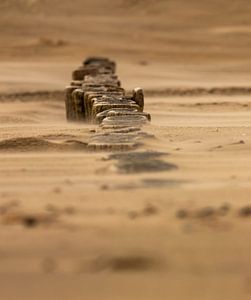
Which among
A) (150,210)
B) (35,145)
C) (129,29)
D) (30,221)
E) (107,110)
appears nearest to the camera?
(30,221)

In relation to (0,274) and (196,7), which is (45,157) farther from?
(196,7)

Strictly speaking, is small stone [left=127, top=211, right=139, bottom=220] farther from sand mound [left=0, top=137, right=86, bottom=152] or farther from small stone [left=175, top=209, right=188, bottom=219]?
sand mound [left=0, top=137, right=86, bottom=152]

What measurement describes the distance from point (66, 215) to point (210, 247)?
690 mm

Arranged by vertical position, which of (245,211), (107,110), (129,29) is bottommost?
(245,211)

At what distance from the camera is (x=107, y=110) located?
290 inches

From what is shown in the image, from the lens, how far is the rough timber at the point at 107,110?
567 cm

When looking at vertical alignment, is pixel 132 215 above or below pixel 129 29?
below

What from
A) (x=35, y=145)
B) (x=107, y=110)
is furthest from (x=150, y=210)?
(x=107, y=110)

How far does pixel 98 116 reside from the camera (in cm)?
725

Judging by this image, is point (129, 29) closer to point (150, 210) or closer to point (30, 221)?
point (150, 210)

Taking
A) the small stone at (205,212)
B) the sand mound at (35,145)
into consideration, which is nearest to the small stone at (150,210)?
the small stone at (205,212)

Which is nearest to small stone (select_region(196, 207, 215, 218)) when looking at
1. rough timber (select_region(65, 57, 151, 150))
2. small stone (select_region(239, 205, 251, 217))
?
small stone (select_region(239, 205, 251, 217))

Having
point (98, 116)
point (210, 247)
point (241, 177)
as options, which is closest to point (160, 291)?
point (210, 247)

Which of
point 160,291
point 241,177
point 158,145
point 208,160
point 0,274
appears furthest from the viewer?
point 158,145
